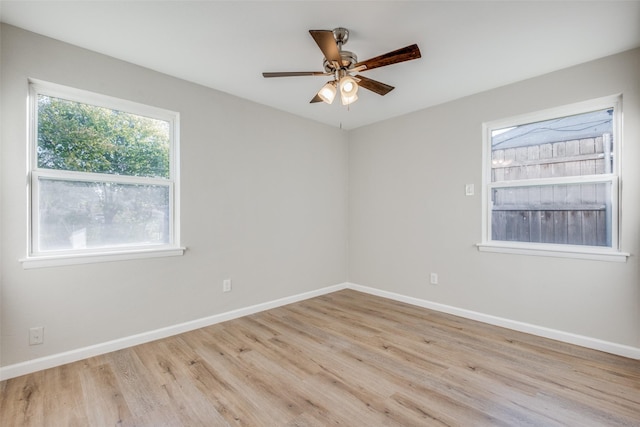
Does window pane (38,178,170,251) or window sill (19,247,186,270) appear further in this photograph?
window pane (38,178,170,251)

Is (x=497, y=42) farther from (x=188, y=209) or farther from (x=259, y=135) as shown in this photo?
(x=188, y=209)

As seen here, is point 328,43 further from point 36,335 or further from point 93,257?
point 36,335

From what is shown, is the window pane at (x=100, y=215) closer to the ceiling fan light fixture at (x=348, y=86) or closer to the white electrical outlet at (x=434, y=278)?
the ceiling fan light fixture at (x=348, y=86)

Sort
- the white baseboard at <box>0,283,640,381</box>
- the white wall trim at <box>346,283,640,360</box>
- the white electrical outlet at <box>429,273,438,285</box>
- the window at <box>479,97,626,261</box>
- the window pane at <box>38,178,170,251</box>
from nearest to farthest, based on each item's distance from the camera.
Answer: the white baseboard at <box>0,283,640,381</box>
the window pane at <box>38,178,170,251</box>
the white wall trim at <box>346,283,640,360</box>
the window at <box>479,97,626,261</box>
the white electrical outlet at <box>429,273,438,285</box>

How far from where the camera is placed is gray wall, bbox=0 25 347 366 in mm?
2119

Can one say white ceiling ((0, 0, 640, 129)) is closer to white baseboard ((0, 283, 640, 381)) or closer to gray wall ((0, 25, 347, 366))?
gray wall ((0, 25, 347, 366))

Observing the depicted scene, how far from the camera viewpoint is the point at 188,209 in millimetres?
2943

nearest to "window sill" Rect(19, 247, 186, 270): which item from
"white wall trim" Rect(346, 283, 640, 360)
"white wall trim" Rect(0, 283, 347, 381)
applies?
"white wall trim" Rect(0, 283, 347, 381)

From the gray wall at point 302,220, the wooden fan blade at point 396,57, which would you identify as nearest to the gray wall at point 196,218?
the gray wall at point 302,220

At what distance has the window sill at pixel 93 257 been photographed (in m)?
2.17

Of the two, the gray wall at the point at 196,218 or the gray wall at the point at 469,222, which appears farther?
the gray wall at the point at 469,222

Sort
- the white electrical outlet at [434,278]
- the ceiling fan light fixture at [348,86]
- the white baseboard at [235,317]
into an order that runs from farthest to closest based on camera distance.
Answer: the white electrical outlet at [434,278]
the white baseboard at [235,317]
the ceiling fan light fixture at [348,86]

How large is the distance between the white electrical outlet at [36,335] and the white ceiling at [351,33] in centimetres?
216

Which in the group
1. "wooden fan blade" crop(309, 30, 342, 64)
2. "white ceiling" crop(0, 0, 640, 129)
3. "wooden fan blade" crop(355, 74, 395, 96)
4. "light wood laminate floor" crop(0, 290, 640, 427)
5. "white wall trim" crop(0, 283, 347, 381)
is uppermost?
"white ceiling" crop(0, 0, 640, 129)
